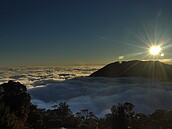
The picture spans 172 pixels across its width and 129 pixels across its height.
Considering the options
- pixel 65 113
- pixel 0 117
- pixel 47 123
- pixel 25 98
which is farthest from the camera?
pixel 65 113

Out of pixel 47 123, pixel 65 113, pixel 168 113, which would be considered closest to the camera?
pixel 47 123

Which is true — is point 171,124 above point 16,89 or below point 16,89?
below

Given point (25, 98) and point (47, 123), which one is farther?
point (47, 123)

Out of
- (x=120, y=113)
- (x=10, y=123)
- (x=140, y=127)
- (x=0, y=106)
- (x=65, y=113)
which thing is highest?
(x=0, y=106)

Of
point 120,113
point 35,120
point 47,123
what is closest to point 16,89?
point 35,120

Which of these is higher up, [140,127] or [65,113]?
[140,127]

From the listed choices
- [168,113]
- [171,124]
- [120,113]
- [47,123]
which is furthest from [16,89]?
[168,113]

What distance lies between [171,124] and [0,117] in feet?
127

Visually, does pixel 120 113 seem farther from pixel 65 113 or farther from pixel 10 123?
pixel 65 113

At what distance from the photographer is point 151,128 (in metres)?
40.4

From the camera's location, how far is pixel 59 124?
139 ft

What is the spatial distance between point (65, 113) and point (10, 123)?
147 feet

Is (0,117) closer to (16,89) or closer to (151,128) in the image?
(16,89)

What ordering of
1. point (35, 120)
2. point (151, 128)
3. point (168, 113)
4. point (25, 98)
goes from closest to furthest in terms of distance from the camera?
point (25, 98) < point (35, 120) < point (151, 128) < point (168, 113)
